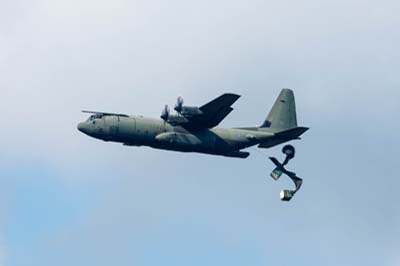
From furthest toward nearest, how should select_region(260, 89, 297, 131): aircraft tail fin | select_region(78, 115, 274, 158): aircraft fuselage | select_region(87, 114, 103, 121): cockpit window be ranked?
select_region(260, 89, 297, 131): aircraft tail fin, select_region(87, 114, 103, 121): cockpit window, select_region(78, 115, 274, 158): aircraft fuselage

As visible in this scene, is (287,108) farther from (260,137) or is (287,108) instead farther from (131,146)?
(131,146)

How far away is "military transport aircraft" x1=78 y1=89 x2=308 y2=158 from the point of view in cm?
11600

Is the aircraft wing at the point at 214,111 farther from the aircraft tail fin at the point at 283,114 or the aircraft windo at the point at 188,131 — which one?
the aircraft tail fin at the point at 283,114

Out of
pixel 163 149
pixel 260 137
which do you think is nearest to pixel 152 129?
pixel 163 149

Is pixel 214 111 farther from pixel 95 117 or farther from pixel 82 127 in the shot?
pixel 82 127

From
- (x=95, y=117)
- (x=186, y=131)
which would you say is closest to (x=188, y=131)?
(x=186, y=131)

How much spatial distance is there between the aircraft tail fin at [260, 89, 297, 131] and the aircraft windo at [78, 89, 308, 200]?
4584 mm

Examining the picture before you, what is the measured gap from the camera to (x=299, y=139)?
12094cm

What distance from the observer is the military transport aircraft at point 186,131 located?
116000 mm

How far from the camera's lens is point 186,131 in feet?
386

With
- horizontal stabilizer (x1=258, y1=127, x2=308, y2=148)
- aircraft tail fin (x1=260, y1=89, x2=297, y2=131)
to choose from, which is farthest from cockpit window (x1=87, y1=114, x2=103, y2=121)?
aircraft tail fin (x1=260, y1=89, x2=297, y2=131)

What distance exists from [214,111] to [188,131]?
3.05 meters

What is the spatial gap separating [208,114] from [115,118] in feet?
28.1

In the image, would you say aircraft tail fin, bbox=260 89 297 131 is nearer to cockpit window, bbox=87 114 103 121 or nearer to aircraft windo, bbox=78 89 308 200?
aircraft windo, bbox=78 89 308 200
